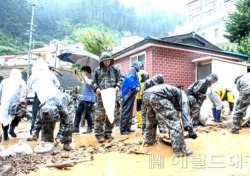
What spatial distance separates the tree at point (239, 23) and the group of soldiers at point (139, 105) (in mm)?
7735

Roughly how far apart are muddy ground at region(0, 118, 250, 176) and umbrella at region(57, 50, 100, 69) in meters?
2.87

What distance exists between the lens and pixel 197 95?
23.8ft

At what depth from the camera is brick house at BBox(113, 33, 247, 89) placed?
35.1 ft

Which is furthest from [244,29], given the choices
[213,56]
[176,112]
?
[176,112]

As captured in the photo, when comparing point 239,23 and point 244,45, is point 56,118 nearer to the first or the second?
point 244,45

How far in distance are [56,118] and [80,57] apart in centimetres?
336

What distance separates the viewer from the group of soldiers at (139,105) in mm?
4613

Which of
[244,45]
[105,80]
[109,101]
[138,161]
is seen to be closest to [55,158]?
[138,161]

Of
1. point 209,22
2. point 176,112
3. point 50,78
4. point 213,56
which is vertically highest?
point 209,22

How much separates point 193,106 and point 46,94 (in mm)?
3699

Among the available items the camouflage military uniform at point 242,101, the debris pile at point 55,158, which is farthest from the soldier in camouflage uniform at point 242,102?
the debris pile at point 55,158

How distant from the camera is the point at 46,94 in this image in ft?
17.4

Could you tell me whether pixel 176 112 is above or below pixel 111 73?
below

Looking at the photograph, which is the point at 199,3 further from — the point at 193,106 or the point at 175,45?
the point at 193,106
